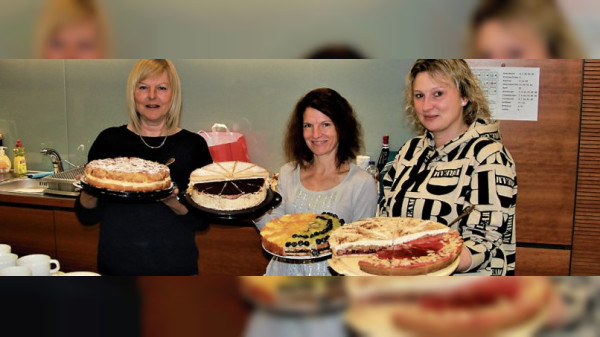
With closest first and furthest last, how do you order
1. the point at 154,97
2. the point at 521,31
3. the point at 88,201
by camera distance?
→ the point at 521,31 < the point at 154,97 < the point at 88,201

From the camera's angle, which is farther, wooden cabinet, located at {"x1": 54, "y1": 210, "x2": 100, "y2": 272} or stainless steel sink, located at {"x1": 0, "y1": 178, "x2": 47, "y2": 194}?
wooden cabinet, located at {"x1": 54, "y1": 210, "x2": 100, "y2": 272}

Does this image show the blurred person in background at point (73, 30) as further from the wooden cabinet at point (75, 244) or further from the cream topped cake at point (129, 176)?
the wooden cabinet at point (75, 244)

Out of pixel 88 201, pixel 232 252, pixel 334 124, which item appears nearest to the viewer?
pixel 88 201

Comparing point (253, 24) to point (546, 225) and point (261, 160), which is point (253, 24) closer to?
point (261, 160)

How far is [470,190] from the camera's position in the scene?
3.53 feet

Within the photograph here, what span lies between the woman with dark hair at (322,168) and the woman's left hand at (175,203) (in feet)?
0.91

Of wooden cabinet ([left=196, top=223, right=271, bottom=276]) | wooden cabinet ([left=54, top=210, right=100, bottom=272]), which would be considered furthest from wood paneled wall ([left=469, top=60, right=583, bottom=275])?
wooden cabinet ([left=54, top=210, right=100, bottom=272])

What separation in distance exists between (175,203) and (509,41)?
1.01 meters

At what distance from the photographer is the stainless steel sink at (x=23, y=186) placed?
4.03 feet

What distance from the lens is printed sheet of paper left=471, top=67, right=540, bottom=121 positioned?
6.40 feet

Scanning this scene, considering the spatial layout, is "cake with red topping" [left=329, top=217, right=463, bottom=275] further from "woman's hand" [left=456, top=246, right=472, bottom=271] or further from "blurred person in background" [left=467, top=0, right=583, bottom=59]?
"blurred person in background" [left=467, top=0, right=583, bottom=59]

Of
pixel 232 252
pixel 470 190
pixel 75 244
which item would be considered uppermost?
pixel 470 190

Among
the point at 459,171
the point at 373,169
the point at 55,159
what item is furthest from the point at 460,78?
the point at 55,159

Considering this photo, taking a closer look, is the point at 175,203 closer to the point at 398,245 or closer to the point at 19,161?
the point at 19,161
